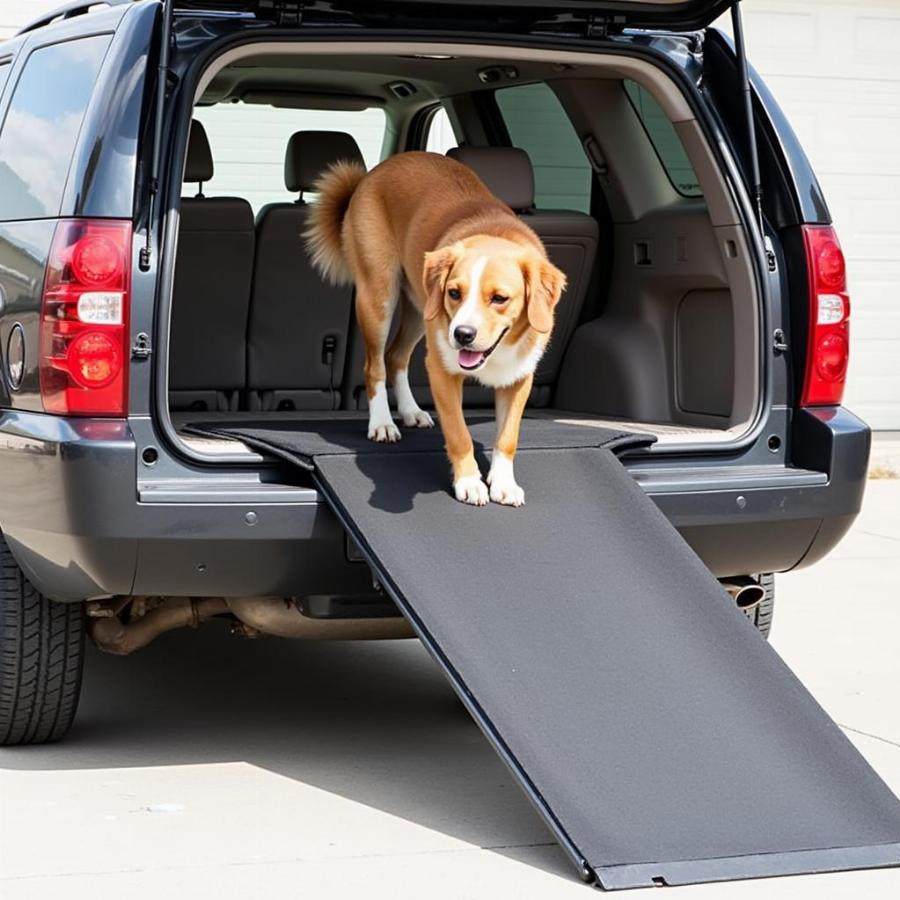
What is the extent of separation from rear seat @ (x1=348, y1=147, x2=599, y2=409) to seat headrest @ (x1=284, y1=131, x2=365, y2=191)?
47cm

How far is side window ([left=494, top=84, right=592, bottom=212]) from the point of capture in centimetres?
682

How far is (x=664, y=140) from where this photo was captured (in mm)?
6348

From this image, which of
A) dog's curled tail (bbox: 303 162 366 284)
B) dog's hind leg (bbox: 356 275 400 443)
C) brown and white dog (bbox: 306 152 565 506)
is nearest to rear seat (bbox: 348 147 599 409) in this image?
brown and white dog (bbox: 306 152 565 506)

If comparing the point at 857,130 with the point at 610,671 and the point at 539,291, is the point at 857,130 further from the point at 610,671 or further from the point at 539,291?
the point at 610,671

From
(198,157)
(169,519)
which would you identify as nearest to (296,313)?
(198,157)

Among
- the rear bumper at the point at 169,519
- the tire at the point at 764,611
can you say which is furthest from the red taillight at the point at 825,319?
the tire at the point at 764,611

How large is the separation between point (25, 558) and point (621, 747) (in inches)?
68.5

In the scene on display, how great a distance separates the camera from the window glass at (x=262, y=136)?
293 inches

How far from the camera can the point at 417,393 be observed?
6.86 meters

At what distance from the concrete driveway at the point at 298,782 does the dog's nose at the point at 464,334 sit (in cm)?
123

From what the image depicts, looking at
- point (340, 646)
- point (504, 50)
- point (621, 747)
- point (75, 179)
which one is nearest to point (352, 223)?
point (504, 50)

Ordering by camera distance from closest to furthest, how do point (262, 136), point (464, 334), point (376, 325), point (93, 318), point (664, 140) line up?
point (93, 318)
point (464, 334)
point (376, 325)
point (664, 140)
point (262, 136)

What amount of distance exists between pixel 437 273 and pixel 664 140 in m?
1.36

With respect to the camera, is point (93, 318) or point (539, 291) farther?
point (539, 291)
